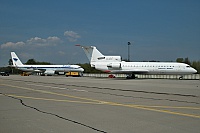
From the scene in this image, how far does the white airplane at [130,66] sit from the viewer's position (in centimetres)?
4922

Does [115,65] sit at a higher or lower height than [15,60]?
lower

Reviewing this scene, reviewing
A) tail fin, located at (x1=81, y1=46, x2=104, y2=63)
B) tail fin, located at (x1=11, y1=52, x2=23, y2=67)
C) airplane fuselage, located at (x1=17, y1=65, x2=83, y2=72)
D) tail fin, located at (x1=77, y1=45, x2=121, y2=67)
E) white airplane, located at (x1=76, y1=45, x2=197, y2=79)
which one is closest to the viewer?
white airplane, located at (x1=76, y1=45, x2=197, y2=79)

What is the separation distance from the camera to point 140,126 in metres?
7.41

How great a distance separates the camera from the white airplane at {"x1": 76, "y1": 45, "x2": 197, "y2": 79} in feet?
161

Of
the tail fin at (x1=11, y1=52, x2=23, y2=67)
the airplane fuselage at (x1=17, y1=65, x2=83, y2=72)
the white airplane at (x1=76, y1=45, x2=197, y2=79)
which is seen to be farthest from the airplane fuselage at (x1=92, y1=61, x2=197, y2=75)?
the tail fin at (x1=11, y1=52, x2=23, y2=67)

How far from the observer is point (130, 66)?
52.8 m

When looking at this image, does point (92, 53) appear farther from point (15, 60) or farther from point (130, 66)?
point (15, 60)

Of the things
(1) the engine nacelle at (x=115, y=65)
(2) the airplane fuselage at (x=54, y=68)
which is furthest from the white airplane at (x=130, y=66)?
(2) the airplane fuselage at (x=54, y=68)

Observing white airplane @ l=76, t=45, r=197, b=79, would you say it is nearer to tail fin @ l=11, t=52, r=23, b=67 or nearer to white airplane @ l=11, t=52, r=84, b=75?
white airplane @ l=11, t=52, r=84, b=75

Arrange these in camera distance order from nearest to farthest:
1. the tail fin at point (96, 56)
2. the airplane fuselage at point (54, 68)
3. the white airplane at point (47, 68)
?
1. the tail fin at point (96, 56)
2. the airplane fuselage at point (54, 68)
3. the white airplane at point (47, 68)

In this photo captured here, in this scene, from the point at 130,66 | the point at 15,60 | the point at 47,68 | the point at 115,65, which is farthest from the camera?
the point at 15,60

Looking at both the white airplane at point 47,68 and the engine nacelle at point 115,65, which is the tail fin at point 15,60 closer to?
the white airplane at point 47,68

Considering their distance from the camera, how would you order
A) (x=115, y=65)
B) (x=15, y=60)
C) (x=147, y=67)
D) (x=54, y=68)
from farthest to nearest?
1. (x=15, y=60)
2. (x=54, y=68)
3. (x=115, y=65)
4. (x=147, y=67)

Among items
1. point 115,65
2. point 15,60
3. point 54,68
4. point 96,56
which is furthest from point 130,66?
point 15,60
